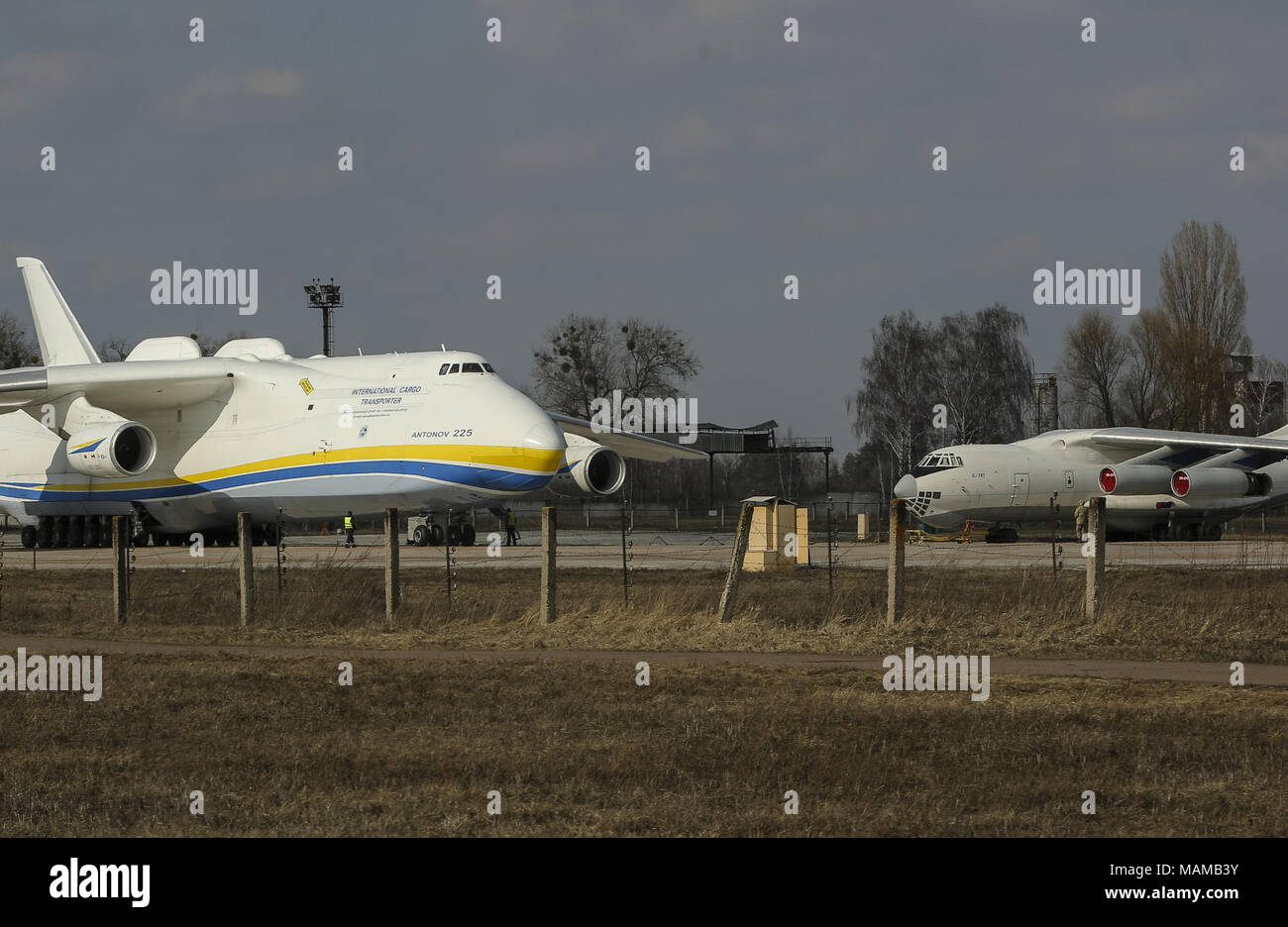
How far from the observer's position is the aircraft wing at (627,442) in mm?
39656

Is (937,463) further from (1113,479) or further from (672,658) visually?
(672,658)

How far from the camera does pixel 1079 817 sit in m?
6.85

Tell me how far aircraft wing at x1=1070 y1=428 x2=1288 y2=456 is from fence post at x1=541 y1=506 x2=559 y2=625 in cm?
2696

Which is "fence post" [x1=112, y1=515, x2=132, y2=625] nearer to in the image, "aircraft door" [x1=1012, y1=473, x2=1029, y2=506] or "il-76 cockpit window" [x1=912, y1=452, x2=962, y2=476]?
"il-76 cockpit window" [x1=912, y1=452, x2=962, y2=476]

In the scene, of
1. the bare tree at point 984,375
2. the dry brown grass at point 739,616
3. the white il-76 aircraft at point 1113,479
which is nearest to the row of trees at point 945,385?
the bare tree at point 984,375

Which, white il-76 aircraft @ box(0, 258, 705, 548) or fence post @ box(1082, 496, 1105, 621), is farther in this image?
white il-76 aircraft @ box(0, 258, 705, 548)

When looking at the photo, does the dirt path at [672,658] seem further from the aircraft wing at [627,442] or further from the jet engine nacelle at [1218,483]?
the jet engine nacelle at [1218,483]

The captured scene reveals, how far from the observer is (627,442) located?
4006 centimetres

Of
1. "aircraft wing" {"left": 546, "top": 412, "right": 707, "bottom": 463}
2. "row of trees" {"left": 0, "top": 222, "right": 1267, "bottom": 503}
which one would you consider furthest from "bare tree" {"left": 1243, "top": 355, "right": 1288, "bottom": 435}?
"aircraft wing" {"left": 546, "top": 412, "right": 707, "bottom": 463}

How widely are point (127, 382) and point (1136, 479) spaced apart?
26491mm

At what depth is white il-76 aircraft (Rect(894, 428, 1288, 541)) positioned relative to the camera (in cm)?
3772

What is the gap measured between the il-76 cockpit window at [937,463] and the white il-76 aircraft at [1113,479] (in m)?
0.04

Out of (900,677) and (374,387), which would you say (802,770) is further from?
(374,387)

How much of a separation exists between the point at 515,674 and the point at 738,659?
7.39 ft
